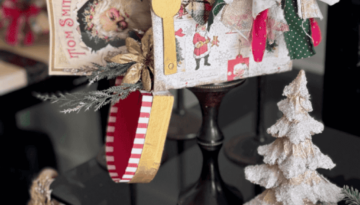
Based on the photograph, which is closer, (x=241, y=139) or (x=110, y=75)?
(x=110, y=75)

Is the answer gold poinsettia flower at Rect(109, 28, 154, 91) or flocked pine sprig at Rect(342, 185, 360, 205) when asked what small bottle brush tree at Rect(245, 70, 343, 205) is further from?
gold poinsettia flower at Rect(109, 28, 154, 91)

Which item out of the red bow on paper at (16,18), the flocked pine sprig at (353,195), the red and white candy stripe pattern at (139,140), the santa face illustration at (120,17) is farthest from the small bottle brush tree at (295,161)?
the red bow on paper at (16,18)

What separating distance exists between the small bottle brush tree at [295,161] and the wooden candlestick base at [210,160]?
0.43 feet

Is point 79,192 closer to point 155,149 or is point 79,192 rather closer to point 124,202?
point 124,202

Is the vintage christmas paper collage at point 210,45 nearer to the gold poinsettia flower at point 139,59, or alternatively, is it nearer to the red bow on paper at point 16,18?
the gold poinsettia flower at point 139,59

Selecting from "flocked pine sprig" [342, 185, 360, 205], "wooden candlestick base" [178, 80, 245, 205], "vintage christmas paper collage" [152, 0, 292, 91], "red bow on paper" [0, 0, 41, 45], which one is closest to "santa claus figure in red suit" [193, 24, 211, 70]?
"vintage christmas paper collage" [152, 0, 292, 91]

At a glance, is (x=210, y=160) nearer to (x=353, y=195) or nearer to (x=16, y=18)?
(x=353, y=195)

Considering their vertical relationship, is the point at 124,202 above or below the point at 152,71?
below

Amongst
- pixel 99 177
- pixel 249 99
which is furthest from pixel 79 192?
pixel 249 99

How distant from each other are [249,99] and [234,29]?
0.58 metres

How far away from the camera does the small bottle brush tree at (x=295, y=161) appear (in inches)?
25.3

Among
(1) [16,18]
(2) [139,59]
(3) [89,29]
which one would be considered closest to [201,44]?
(2) [139,59]

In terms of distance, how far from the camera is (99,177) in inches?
36.0

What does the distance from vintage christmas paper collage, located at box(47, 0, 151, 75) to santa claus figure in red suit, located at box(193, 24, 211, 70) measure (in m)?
0.12
